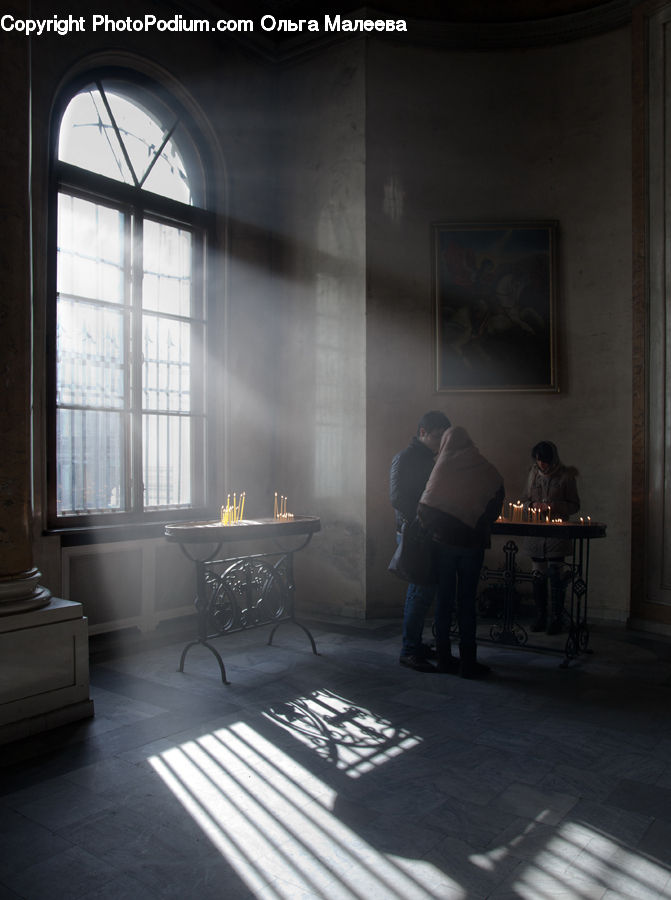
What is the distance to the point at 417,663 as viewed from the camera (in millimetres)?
5176

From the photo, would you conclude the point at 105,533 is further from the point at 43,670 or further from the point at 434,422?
the point at 434,422

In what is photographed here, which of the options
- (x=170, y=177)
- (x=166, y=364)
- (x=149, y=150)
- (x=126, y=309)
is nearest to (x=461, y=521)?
(x=166, y=364)

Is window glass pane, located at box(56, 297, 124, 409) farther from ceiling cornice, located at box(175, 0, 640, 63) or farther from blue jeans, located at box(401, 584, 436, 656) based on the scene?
ceiling cornice, located at box(175, 0, 640, 63)

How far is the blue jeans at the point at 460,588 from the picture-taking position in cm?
493

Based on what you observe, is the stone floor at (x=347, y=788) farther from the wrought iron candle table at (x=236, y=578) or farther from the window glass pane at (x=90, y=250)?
the window glass pane at (x=90, y=250)

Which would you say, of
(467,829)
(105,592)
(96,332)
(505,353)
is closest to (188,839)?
(467,829)

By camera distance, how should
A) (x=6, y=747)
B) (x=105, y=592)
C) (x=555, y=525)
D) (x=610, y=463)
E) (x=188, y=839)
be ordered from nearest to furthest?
1. (x=188, y=839)
2. (x=6, y=747)
3. (x=555, y=525)
4. (x=105, y=592)
5. (x=610, y=463)

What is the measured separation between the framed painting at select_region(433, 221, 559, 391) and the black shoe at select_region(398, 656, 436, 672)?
293cm

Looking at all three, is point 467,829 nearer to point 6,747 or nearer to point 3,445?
point 6,747

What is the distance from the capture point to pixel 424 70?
7184 millimetres

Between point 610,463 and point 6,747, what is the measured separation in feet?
18.1

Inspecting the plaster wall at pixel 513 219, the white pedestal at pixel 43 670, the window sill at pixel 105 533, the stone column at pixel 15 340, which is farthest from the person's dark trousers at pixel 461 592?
the window sill at pixel 105 533

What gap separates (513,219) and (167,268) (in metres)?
3.45

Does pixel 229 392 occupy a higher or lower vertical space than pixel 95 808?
higher
